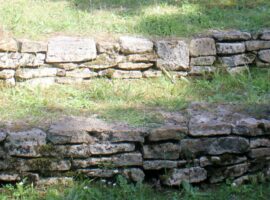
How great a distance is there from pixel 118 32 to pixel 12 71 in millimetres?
1133

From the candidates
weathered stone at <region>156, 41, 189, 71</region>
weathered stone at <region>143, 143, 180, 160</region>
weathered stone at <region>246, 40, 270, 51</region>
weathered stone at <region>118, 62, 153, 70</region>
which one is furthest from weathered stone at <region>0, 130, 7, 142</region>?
weathered stone at <region>246, 40, 270, 51</region>

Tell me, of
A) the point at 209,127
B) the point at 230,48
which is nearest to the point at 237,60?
the point at 230,48

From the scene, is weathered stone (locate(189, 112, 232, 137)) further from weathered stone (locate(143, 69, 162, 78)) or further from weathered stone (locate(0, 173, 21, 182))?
weathered stone (locate(0, 173, 21, 182))

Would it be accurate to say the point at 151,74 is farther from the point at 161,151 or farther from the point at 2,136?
the point at 2,136

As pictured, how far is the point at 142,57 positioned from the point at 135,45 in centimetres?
13

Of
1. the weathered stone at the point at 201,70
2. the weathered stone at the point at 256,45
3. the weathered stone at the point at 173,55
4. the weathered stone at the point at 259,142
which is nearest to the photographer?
the weathered stone at the point at 259,142

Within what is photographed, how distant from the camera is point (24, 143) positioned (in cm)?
379

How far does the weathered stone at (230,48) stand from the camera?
5.08 metres

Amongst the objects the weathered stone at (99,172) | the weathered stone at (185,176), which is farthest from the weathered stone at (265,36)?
the weathered stone at (99,172)

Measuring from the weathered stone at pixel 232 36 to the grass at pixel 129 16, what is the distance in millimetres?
228

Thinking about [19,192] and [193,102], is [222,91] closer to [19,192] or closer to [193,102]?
[193,102]

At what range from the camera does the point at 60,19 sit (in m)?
5.33

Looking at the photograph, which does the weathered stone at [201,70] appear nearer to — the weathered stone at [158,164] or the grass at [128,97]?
the grass at [128,97]

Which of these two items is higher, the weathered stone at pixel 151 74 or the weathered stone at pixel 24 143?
the weathered stone at pixel 151 74
